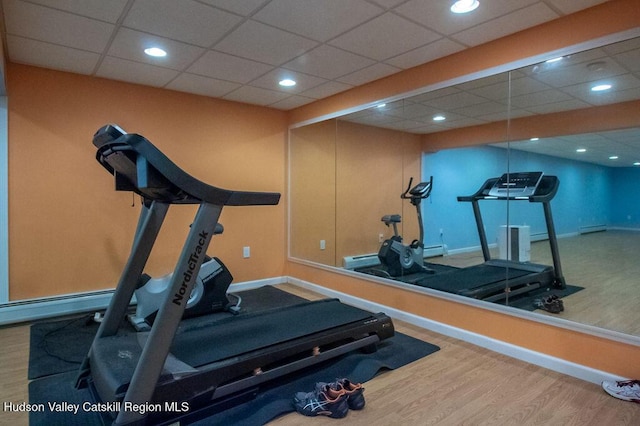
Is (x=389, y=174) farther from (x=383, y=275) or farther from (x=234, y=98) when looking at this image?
(x=234, y=98)

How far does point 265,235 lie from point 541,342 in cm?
329

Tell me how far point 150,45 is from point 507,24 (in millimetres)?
2629

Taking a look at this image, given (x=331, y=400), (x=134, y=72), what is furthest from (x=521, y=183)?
(x=134, y=72)

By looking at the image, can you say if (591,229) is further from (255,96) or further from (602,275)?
(255,96)

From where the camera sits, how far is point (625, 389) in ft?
6.84

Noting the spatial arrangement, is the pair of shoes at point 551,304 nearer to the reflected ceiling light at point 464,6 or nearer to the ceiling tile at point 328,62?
the reflected ceiling light at point 464,6

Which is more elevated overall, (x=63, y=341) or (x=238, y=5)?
(x=238, y=5)

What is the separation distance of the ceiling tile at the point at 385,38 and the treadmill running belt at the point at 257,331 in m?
2.12

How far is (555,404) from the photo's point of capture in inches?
80.8

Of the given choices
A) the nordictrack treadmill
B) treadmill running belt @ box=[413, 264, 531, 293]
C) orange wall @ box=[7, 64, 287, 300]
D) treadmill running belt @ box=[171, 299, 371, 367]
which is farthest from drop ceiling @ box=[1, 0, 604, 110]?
treadmill running belt @ box=[171, 299, 371, 367]

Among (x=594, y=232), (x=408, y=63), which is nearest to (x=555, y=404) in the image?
(x=594, y=232)

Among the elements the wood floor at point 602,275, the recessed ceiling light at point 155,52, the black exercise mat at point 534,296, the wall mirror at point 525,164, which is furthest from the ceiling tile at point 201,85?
the black exercise mat at point 534,296

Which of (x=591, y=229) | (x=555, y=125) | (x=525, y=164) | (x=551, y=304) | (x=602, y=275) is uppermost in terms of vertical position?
(x=555, y=125)

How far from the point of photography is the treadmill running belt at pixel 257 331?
2180 mm
